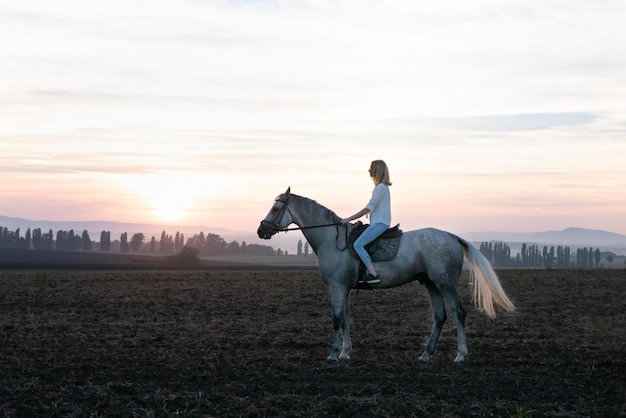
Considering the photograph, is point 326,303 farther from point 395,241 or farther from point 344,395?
point 344,395

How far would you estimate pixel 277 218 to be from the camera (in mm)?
14141

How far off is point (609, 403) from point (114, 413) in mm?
6452

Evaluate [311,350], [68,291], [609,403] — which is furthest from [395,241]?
[68,291]

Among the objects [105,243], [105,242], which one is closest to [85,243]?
[105,243]

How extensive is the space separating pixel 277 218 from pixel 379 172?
2088mm

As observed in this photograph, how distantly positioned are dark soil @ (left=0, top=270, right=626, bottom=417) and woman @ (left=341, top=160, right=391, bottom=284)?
180 cm

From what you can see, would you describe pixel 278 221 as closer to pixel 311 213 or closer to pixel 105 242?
pixel 311 213

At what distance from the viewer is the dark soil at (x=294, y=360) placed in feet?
32.6

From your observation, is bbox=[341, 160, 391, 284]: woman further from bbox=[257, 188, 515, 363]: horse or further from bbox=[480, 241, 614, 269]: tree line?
bbox=[480, 241, 614, 269]: tree line

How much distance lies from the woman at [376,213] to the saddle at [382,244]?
0.54ft

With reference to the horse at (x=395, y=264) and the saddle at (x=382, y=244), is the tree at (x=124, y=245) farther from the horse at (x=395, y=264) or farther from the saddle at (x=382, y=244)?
the saddle at (x=382, y=244)

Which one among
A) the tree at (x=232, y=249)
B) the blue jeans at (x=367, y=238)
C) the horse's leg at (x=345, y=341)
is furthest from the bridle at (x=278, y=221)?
the tree at (x=232, y=249)

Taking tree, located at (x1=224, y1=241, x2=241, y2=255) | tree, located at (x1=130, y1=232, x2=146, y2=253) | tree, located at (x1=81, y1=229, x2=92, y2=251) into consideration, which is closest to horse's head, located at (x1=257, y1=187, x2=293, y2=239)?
tree, located at (x1=130, y1=232, x2=146, y2=253)

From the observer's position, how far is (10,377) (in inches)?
469
